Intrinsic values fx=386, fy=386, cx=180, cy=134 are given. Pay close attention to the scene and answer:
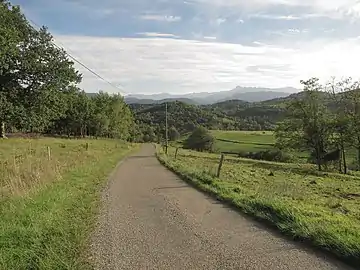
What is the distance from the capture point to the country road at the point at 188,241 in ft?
20.0

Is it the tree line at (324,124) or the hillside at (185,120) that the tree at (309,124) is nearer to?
Answer: the tree line at (324,124)

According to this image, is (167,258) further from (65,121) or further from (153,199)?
(65,121)

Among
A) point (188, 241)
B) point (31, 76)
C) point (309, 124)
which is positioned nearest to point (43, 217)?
point (188, 241)

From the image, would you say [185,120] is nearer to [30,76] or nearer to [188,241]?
[30,76]

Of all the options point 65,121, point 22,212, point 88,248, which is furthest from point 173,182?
point 65,121

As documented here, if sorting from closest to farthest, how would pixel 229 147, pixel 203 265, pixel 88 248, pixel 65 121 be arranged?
pixel 203 265, pixel 88 248, pixel 65 121, pixel 229 147

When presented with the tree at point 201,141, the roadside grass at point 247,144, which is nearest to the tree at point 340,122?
the roadside grass at point 247,144

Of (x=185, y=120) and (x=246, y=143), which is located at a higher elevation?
(x=185, y=120)

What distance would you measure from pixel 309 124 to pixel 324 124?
Answer: 64.0 inches

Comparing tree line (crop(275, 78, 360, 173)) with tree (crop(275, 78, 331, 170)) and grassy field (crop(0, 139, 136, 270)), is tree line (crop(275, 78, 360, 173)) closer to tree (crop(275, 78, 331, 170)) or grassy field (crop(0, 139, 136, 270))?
tree (crop(275, 78, 331, 170))

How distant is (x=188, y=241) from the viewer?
734 cm

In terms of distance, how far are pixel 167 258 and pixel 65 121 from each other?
78.5 meters

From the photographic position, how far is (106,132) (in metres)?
90.8

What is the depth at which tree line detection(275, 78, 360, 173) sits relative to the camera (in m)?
43.1
